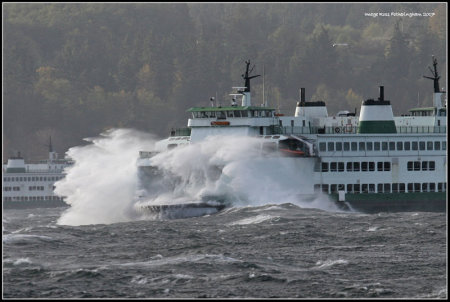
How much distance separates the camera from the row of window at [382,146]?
81250 millimetres

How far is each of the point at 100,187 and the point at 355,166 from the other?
58.0ft

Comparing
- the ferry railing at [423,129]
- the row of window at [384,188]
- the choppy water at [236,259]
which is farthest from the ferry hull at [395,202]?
the choppy water at [236,259]

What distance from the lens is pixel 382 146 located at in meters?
82.1

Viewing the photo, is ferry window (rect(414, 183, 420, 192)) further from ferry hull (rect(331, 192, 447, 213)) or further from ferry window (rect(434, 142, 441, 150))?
ferry window (rect(434, 142, 441, 150))

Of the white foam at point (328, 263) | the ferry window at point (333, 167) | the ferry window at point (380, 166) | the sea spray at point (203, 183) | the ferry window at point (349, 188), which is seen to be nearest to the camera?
the white foam at point (328, 263)

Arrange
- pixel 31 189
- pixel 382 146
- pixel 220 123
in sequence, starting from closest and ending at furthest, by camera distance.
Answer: pixel 220 123 → pixel 382 146 → pixel 31 189

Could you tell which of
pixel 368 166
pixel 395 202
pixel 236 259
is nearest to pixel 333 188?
pixel 368 166

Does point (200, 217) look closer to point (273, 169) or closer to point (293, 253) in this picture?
point (273, 169)

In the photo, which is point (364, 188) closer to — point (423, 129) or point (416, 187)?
point (416, 187)

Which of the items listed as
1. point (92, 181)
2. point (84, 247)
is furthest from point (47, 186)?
point (84, 247)

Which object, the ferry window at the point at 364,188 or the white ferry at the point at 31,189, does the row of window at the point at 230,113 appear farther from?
the white ferry at the point at 31,189

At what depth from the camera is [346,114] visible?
3499 inches

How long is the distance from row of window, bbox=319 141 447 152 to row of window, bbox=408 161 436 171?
37.6 inches

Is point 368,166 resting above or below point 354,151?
below
